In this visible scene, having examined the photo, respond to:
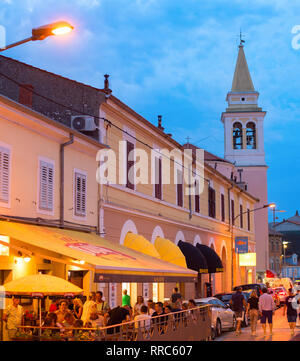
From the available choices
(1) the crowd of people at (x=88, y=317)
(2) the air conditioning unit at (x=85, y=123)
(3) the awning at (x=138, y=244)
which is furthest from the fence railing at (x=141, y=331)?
(2) the air conditioning unit at (x=85, y=123)

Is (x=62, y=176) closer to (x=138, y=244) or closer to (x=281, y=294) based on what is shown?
(x=138, y=244)

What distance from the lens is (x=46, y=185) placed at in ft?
63.0

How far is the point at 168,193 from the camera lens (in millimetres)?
29922

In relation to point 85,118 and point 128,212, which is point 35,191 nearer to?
point 85,118

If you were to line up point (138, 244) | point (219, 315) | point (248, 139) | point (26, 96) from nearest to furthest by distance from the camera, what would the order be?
point (26, 96) < point (138, 244) < point (219, 315) < point (248, 139)

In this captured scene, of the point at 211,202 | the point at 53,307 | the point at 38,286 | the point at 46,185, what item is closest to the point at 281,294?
the point at 211,202

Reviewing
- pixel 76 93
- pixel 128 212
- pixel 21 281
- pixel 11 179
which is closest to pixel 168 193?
pixel 128 212

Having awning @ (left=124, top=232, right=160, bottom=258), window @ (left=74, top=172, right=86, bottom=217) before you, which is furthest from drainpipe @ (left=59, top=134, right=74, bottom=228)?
awning @ (left=124, top=232, right=160, bottom=258)

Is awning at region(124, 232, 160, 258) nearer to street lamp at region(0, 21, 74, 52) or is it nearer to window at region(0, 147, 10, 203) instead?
window at region(0, 147, 10, 203)

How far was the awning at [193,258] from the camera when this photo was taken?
3021 centimetres

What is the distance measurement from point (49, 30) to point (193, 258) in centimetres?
2069

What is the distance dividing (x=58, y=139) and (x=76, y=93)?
4091 millimetres

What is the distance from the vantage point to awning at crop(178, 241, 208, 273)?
3021 centimetres

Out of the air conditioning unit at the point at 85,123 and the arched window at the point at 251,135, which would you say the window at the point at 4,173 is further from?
the arched window at the point at 251,135
